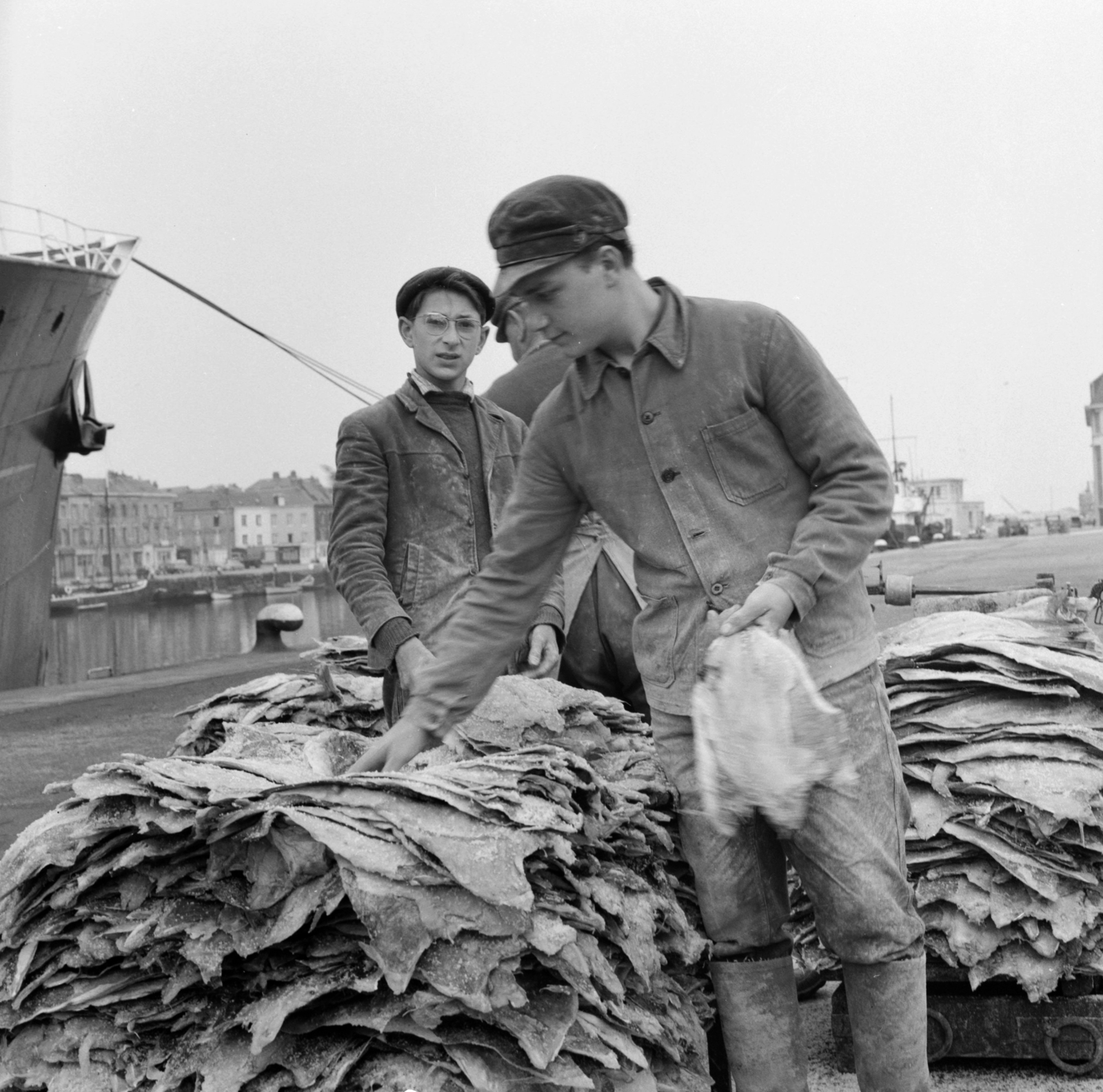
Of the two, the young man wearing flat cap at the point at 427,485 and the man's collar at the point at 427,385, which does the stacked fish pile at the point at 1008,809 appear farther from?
the man's collar at the point at 427,385

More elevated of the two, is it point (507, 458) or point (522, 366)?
point (522, 366)

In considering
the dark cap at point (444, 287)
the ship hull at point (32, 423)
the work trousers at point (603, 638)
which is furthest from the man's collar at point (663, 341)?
the ship hull at point (32, 423)

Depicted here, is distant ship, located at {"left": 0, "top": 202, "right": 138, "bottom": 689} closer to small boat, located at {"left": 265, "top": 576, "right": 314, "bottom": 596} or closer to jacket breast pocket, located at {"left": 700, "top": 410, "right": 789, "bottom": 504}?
jacket breast pocket, located at {"left": 700, "top": 410, "right": 789, "bottom": 504}

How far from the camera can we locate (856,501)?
2.32 m

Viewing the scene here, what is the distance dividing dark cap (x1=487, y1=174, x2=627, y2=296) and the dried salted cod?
74 centimetres

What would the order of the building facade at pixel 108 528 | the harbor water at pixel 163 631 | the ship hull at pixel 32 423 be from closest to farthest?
the ship hull at pixel 32 423 → the harbor water at pixel 163 631 → the building facade at pixel 108 528

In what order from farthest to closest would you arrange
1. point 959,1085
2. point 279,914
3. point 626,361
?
point 959,1085, point 626,361, point 279,914

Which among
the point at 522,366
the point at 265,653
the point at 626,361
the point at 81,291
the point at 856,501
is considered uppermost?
the point at 81,291

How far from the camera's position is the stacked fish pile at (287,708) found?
11.0 ft

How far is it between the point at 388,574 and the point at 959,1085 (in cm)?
195

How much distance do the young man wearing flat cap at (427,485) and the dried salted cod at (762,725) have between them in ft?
4.43

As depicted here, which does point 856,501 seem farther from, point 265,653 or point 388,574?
point 265,653

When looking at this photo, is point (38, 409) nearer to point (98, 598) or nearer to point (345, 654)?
point (345, 654)

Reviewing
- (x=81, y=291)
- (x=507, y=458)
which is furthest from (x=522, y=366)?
(x=81, y=291)
